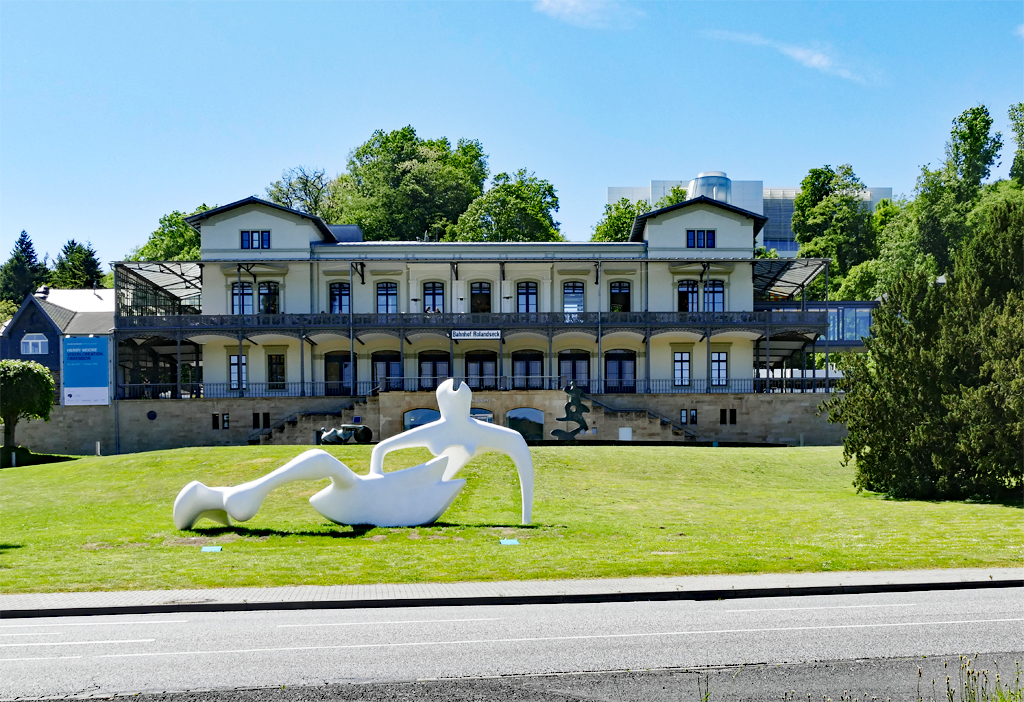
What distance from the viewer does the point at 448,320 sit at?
146ft

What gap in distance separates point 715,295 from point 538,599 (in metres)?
38.5

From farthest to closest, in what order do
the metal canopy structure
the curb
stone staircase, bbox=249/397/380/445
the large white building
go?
1. the large white building
2. the metal canopy structure
3. stone staircase, bbox=249/397/380/445
4. the curb

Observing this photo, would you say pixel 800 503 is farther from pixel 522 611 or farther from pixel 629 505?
pixel 522 611

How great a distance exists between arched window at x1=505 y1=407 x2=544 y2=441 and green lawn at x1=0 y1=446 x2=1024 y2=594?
33.6 ft

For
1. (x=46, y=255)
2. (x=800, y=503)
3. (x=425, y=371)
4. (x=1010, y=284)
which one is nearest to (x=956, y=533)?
(x=800, y=503)

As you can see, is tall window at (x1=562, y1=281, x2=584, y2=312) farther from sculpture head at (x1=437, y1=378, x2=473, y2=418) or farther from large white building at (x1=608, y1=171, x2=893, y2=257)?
large white building at (x1=608, y1=171, x2=893, y2=257)

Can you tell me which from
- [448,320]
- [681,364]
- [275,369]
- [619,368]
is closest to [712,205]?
[681,364]

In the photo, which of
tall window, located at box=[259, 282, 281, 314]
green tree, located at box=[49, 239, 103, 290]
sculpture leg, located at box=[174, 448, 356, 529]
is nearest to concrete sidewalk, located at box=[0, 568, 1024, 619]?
sculpture leg, located at box=[174, 448, 356, 529]

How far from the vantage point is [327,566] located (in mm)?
14141

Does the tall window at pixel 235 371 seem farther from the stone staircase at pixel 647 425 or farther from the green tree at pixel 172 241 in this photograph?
the green tree at pixel 172 241

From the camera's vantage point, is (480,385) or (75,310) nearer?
(480,385)

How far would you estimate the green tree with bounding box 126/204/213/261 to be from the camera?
7344 cm

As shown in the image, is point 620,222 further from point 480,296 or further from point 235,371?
point 235,371

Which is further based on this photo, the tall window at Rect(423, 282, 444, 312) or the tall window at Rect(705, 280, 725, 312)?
the tall window at Rect(423, 282, 444, 312)
